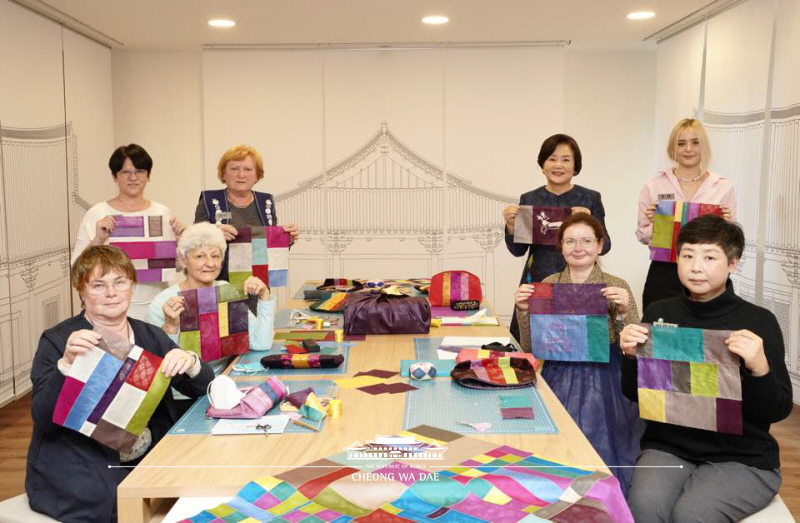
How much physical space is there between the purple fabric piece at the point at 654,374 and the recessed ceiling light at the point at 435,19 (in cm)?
394

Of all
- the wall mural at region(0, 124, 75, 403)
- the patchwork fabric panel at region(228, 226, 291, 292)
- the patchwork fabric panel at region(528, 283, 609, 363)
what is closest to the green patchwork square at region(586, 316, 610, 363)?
the patchwork fabric panel at region(528, 283, 609, 363)

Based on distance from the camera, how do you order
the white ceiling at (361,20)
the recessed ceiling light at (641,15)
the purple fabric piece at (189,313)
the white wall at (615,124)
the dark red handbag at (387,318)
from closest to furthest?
the purple fabric piece at (189,313), the dark red handbag at (387,318), the white ceiling at (361,20), the recessed ceiling light at (641,15), the white wall at (615,124)

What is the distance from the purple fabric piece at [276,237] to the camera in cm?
401

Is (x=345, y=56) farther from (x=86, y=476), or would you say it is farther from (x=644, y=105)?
(x=86, y=476)

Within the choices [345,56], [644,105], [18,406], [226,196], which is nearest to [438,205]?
[345,56]

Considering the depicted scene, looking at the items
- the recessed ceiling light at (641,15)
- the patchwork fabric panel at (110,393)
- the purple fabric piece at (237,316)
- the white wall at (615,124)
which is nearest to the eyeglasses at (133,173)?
the purple fabric piece at (237,316)

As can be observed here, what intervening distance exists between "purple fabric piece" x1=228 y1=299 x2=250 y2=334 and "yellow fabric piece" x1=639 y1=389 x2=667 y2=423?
1.37 metres

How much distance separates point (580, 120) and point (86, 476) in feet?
20.0

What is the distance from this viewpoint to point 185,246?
302 centimetres

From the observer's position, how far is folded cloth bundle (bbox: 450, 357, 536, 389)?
248 cm

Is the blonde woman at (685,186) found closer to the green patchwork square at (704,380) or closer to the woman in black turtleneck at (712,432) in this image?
the woman in black turtleneck at (712,432)

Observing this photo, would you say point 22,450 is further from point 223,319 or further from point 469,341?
point 469,341

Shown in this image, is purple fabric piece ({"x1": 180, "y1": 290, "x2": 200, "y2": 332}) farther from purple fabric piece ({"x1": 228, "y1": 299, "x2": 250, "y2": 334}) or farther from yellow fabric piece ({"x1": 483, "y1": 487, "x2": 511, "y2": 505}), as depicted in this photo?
yellow fabric piece ({"x1": 483, "y1": 487, "x2": 511, "y2": 505})

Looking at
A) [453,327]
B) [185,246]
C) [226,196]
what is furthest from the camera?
[226,196]
